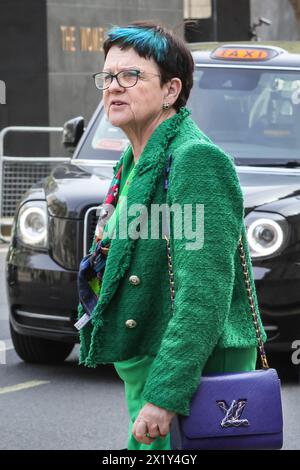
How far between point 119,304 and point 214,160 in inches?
19.1

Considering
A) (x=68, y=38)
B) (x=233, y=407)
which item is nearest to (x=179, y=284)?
(x=233, y=407)

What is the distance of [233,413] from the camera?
137 inches

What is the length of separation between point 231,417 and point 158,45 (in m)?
1.05

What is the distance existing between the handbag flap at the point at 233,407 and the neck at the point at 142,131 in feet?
2.38

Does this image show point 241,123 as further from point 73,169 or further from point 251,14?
point 251,14

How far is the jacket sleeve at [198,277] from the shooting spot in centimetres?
345

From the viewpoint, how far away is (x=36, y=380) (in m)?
8.34

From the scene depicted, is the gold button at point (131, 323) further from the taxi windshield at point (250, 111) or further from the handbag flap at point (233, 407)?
the taxi windshield at point (250, 111)

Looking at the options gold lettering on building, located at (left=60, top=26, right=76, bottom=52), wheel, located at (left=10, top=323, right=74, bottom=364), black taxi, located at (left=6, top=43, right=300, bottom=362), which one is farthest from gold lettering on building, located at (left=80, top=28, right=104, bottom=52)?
wheel, located at (left=10, top=323, right=74, bottom=364)

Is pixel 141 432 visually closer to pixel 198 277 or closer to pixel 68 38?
pixel 198 277

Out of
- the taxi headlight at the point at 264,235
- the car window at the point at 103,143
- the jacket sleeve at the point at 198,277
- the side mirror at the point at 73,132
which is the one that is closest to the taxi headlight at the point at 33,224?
the car window at the point at 103,143

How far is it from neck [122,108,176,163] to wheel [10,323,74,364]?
15.9ft

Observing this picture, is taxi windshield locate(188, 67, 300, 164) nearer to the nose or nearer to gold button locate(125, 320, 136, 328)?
the nose

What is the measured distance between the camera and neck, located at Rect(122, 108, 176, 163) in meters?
3.86
